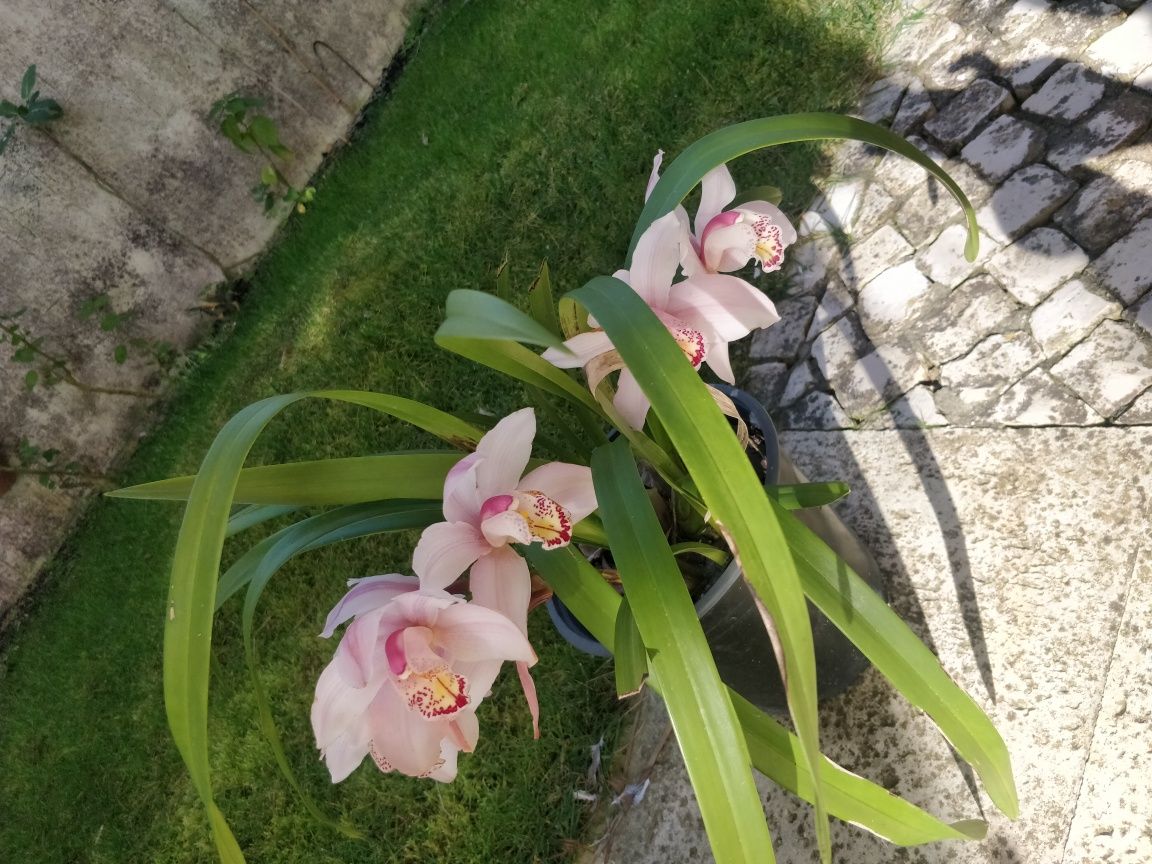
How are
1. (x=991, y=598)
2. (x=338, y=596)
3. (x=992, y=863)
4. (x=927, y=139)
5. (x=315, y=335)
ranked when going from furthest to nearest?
(x=315, y=335), (x=338, y=596), (x=927, y=139), (x=991, y=598), (x=992, y=863)

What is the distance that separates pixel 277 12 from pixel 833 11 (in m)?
2.13

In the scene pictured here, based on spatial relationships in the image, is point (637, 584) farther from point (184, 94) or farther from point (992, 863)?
point (184, 94)

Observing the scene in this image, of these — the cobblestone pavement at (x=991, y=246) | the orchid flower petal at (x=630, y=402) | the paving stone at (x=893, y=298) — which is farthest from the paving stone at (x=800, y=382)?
the orchid flower petal at (x=630, y=402)

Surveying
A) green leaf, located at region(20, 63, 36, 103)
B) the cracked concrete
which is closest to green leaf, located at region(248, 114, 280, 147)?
the cracked concrete

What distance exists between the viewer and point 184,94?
3.14 m

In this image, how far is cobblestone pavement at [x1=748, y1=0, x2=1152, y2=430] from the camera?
4.78 feet

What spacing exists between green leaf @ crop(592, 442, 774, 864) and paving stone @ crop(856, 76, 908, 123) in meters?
1.41

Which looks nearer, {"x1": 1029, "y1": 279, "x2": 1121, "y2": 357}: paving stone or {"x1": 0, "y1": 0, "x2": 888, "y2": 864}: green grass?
{"x1": 1029, "y1": 279, "x2": 1121, "y2": 357}: paving stone

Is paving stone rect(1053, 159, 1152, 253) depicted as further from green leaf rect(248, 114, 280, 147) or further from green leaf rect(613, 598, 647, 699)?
green leaf rect(248, 114, 280, 147)

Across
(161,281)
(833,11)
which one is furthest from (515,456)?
(161,281)

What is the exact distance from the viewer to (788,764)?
908 millimetres

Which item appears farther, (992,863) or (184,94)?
(184,94)

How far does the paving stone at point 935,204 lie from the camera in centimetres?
168

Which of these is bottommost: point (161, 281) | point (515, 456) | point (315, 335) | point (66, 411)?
point (515, 456)
